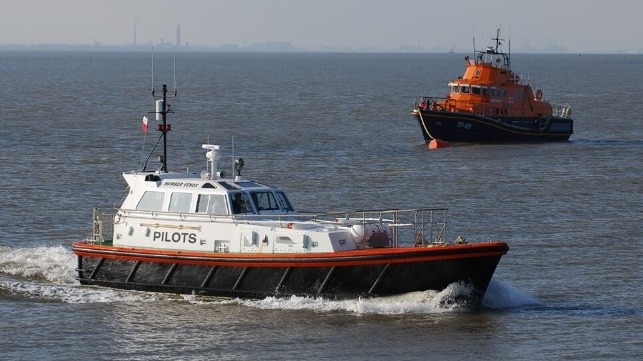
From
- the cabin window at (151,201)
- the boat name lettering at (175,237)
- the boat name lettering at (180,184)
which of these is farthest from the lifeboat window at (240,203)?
the cabin window at (151,201)

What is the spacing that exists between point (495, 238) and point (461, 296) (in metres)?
8.69

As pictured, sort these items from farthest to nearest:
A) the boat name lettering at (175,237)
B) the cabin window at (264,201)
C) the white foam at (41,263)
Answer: the white foam at (41,263) → the cabin window at (264,201) → the boat name lettering at (175,237)

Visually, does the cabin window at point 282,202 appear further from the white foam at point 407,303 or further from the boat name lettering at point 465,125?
the boat name lettering at point 465,125

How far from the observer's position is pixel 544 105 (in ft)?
218

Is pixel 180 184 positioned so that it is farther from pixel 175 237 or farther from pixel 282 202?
pixel 282 202

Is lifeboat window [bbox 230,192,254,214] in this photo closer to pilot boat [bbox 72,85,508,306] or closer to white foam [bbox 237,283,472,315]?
pilot boat [bbox 72,85,508,306]

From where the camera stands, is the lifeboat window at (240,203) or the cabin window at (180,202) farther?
the cabin window at (180,202)

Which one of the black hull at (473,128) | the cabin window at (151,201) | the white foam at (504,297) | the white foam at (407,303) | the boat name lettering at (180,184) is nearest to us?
the white foam at (407,303)

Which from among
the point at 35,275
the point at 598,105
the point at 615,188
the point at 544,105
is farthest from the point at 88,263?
the point at 598,105

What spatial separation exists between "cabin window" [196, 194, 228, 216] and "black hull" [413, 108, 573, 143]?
35.6 m

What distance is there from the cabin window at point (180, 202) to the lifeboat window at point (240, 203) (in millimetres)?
989

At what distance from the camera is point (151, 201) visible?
29062mm

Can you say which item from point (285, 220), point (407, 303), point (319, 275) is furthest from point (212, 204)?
point (407, 303)

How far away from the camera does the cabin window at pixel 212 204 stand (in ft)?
92.4
